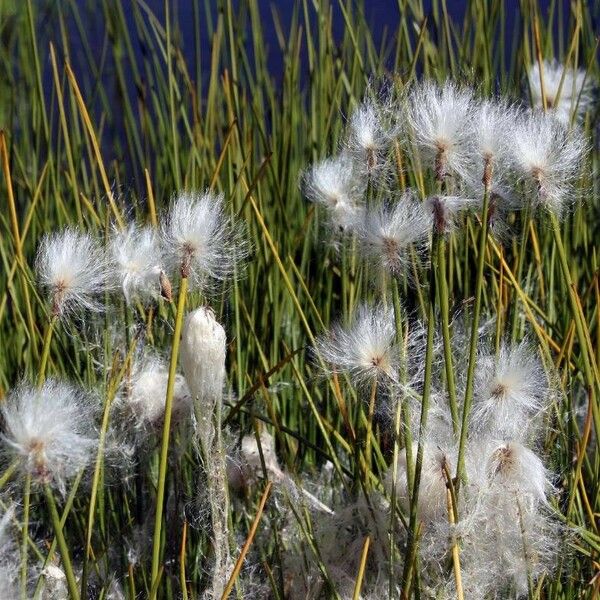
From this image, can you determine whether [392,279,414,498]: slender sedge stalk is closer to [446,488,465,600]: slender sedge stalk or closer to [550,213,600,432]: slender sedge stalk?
[446,488,465,600]: slender sedge stalk

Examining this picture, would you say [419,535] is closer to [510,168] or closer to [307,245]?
[510,168]

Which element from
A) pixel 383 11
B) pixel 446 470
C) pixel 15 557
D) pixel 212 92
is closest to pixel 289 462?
pixel 15 557

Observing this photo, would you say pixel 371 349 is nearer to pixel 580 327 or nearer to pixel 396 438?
pixel 396 438

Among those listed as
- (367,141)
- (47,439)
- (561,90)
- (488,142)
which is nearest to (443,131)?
(488,142)

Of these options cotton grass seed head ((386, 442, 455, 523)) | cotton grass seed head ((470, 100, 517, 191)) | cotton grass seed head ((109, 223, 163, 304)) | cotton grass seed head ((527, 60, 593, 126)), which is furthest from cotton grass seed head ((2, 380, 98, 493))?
cotton grass seed head ((527, 60, 593, 126))

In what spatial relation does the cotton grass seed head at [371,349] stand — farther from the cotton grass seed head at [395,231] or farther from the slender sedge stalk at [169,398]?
the slender sedge stalk at [169,398]

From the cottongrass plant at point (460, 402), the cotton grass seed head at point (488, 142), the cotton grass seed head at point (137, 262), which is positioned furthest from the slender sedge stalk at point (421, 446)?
the cotton grass seed head at point (137, 262)
